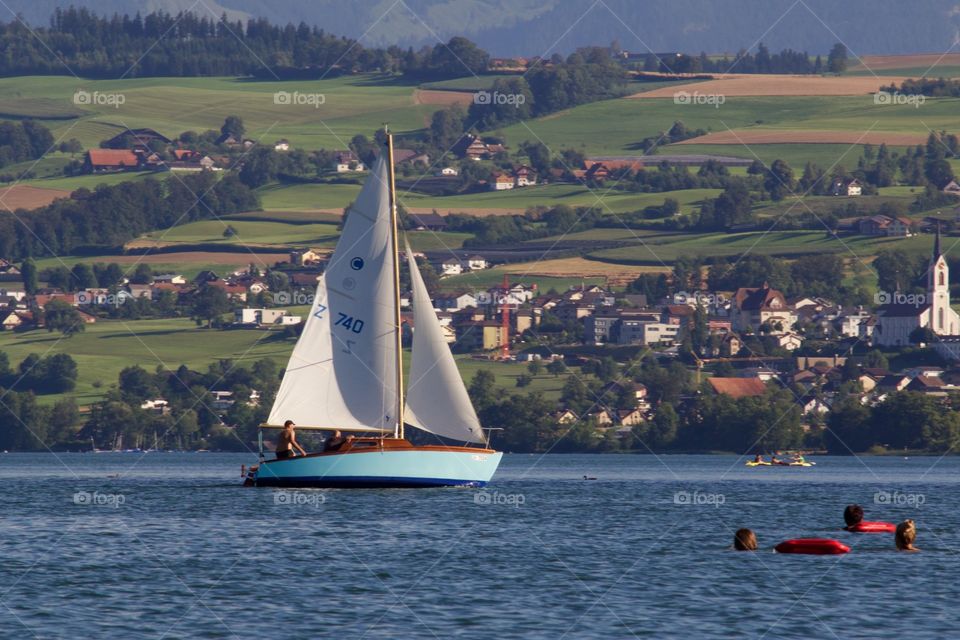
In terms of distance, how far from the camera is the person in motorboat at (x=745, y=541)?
165 feet

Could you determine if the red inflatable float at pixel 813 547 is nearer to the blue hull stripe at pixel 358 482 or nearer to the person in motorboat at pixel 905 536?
the person in motorboat at pixel 905 536

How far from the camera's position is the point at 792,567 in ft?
155

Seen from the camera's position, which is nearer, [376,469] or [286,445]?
[376,469]

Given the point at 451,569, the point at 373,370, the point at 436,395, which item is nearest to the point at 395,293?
the point at 373,370

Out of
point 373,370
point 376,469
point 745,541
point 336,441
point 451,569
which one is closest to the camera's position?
point 451,569

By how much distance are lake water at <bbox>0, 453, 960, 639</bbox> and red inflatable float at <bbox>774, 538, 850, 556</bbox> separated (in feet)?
1.95

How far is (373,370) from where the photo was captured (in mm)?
70312

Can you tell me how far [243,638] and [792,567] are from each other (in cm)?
1782

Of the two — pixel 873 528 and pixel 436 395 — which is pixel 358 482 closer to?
pixel 436 395

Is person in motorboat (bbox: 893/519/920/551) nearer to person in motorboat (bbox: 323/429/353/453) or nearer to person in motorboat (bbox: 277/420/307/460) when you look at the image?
person in motorboat (bbox: 323/429/353/453)

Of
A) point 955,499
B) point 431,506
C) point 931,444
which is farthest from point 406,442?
Result: point 931,444

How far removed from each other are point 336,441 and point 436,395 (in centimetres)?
423

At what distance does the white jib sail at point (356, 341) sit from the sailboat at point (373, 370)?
39 mm

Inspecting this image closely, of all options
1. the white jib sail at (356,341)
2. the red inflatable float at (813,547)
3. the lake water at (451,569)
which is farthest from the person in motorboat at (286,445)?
the red inflatable float at (813,547)
